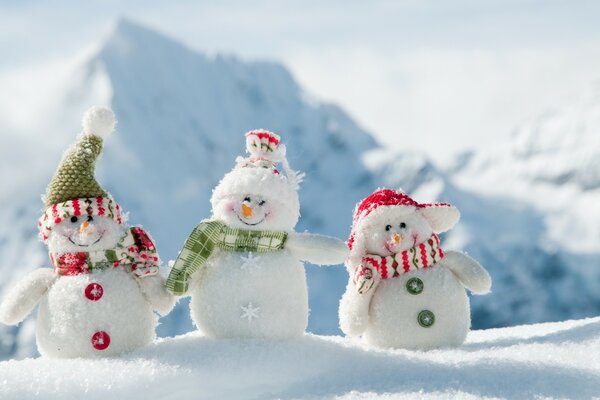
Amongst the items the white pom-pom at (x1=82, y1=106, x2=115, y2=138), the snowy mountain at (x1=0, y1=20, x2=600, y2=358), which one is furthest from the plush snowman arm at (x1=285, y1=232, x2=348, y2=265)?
the snowy mountain at (x1=0, y1=20, x2=600, y2=358)

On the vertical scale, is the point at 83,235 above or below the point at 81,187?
below

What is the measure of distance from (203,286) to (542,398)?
4.65 feet

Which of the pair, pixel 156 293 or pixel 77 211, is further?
pixel 156 293

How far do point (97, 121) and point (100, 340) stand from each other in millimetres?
901

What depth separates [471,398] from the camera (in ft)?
9.23

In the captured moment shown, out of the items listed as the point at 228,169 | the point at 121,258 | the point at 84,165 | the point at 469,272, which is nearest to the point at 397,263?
the point at 469,272

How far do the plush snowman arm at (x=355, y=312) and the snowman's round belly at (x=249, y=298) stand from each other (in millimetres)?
286

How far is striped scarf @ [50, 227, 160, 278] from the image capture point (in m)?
3.43

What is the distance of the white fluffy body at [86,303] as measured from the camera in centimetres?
335

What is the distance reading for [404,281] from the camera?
373cm

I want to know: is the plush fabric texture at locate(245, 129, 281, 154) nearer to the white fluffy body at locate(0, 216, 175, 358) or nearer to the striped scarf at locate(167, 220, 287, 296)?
the striped scarf at locate(167, 220, 287, 296)

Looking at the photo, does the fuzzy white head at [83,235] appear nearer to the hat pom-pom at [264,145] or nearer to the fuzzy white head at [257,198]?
the fuzzy white head at [257,198]

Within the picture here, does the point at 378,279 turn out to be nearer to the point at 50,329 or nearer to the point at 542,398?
the point at 542,398

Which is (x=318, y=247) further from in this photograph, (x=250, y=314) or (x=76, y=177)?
(x=76, y=177)
